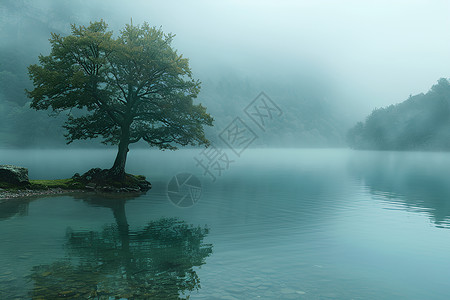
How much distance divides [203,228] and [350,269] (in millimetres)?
11079

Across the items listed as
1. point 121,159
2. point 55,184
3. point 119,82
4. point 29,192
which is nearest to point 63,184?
point 55,184

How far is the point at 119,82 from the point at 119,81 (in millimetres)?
176

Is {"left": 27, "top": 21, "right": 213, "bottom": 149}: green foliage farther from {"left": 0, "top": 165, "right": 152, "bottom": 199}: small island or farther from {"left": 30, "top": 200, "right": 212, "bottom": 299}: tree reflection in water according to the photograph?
{"left": 30, "top": 200, "right": 212, "bottom": 299}: tree reflection in water

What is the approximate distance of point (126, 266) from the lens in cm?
1557

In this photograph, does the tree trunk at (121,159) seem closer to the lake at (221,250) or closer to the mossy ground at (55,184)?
the mossy ground at (55,184)

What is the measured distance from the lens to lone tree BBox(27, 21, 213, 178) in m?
41.8

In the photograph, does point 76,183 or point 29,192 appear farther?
point 76,183

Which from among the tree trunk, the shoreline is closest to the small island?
the shoreline

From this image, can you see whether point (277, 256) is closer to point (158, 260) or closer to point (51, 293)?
point (158, 260)

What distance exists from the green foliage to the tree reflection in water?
80.0ft

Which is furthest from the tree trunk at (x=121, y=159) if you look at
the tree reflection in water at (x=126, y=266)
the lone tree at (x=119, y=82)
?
the tree reflection in water at (x=126, y=266)

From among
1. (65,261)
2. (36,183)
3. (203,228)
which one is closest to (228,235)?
(203,228)

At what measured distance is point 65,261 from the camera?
16047 mm

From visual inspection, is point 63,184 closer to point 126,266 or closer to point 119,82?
point 119,82
